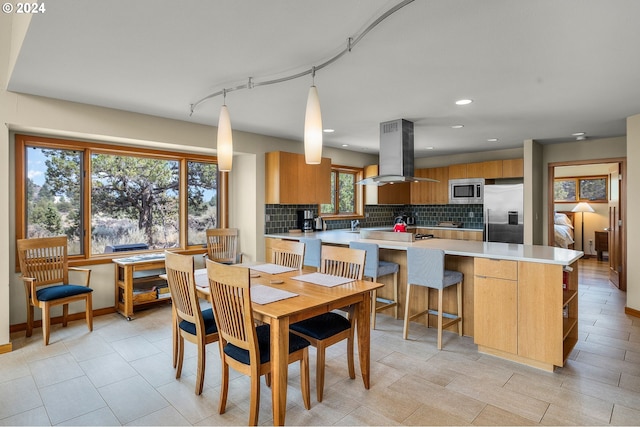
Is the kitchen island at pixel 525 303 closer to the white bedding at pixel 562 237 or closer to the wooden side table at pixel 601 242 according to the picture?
the white bedding at pixel 562 237

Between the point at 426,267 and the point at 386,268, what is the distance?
24.2 inches

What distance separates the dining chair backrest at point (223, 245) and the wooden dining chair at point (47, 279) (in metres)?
1.48

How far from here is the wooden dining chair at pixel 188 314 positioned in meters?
2.31

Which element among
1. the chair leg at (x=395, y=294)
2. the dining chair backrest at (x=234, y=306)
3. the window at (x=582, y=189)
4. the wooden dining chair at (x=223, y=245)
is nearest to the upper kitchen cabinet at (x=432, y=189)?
the chair leg at (x=395, y=294)

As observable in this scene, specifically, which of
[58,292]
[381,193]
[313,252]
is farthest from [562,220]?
[58,292]

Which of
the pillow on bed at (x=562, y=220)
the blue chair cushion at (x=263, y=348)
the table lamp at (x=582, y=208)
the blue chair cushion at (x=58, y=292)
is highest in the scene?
the table lamp at (x=582, y=208)

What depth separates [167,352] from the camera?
10.3ft

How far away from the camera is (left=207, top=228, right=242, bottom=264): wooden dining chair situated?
493 centimetres

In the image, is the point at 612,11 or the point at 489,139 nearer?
the point at 612,11

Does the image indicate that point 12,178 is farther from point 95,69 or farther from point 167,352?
point 167,352

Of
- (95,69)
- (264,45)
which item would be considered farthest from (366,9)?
(95,69)

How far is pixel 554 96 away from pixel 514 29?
1688 millimetres

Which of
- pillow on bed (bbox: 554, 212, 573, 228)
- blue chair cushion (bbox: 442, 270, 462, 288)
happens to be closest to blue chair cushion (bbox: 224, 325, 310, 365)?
blue chair cushion (bbox: 442, 270, 462, 288)

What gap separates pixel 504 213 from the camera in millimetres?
6180
